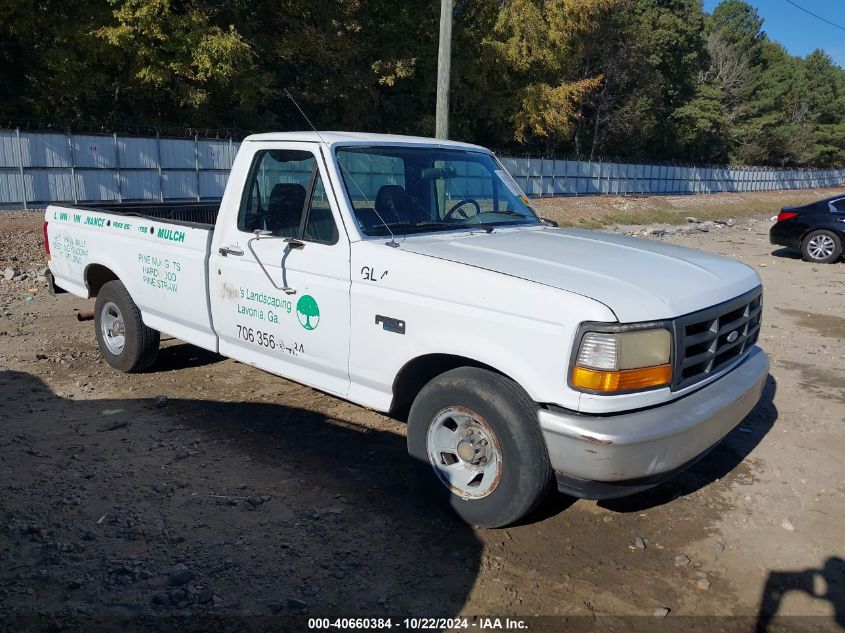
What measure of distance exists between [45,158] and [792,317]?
18.5 m

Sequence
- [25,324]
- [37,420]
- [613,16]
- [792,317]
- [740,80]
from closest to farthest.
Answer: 1. [37,420]
2. [25,324]
3. [792,317]
4. [613,16]
5. [740,80]

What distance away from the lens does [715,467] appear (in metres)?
4.87

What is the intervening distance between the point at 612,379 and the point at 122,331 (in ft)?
15.5

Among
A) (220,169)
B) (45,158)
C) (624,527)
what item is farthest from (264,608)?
(220,169)

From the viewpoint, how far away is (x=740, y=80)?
219 feet

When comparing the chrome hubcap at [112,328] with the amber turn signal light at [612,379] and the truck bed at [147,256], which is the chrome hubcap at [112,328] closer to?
the truck bed at [147,256]

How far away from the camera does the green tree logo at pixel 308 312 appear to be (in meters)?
4.41

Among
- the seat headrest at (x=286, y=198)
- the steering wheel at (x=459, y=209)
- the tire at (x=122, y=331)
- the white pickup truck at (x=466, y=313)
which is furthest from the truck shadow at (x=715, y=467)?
the tire at (x=122, y=331)

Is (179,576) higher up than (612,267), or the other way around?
(612,267)

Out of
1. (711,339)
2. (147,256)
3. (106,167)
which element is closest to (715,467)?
(711,339)

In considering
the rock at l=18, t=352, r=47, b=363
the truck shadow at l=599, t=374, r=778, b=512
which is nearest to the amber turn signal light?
the truck shadow at l=599, t=374, r=778, b=512

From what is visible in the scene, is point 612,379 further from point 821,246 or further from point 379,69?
point 379,69

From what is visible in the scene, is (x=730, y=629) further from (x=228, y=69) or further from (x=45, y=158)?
(x=228, y=69)

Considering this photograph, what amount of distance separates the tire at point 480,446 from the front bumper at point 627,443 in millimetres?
124
